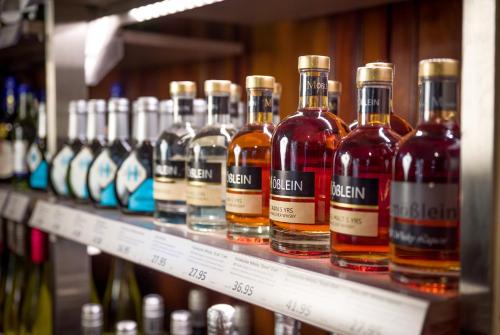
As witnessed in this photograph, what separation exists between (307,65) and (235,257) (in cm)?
27

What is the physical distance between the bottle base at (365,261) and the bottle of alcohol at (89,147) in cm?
83

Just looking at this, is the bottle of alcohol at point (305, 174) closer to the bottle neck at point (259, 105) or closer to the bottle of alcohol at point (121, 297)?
the bottle neck at point (259, 105)

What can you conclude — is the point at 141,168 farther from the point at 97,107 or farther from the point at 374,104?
the point at 374,104

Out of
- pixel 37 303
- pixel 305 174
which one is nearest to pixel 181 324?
pixel 305 174

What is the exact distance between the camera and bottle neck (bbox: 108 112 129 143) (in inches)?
52.6

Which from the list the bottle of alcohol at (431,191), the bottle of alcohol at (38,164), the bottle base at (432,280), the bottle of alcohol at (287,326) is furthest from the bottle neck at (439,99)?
the bottle of alcohol at (38,164)

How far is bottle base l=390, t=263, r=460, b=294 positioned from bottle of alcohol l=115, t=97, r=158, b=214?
665 mm

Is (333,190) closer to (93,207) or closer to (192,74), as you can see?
(93,207)

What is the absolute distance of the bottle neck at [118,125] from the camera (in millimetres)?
1336

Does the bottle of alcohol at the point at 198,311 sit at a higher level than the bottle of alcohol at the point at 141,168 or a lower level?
lower

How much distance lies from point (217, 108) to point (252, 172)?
0.60 ft

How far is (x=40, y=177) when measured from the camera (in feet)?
5.70

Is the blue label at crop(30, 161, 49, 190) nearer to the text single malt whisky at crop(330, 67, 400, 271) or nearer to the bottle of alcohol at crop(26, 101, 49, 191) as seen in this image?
the bottle of alcohol at crop(26, 101, 49, 191)

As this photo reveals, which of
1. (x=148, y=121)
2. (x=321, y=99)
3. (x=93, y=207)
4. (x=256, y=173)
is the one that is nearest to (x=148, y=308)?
(x=93, y=207)
